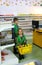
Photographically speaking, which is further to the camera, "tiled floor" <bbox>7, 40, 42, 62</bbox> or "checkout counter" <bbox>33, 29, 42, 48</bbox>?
"checkout counter" <bbox>33, 29, 42, 48</bbox>

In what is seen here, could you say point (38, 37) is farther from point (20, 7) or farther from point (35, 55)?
Result: point (20, 7)

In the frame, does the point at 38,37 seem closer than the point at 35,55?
No

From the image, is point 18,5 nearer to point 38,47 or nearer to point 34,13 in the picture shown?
point 34,13

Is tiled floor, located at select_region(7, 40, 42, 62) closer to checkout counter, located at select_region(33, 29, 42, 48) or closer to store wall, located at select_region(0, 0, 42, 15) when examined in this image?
checkout counter, located at select_region(33, 29, 42, 48)

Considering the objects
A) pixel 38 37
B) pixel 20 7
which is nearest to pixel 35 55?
pixel 38 37

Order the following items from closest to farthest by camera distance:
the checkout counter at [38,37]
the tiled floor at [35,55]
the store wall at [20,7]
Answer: the tiled floor at [35,55]
the checkout counter at [38,37]
the store wall at [20,7]

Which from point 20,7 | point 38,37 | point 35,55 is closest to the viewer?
point 35,55

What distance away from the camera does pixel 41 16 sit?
18.7ft

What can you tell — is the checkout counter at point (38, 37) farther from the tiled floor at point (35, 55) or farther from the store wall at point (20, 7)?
the store wall at point (20, 7)

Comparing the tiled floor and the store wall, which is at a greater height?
the store wall

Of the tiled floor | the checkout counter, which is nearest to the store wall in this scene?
the checkout counter

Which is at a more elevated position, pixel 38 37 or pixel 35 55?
pixel 38 37

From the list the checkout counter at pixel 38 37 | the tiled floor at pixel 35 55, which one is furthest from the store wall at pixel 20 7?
the tiled floor at pixel 35 55

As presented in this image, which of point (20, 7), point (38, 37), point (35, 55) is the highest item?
point (20, 7)
